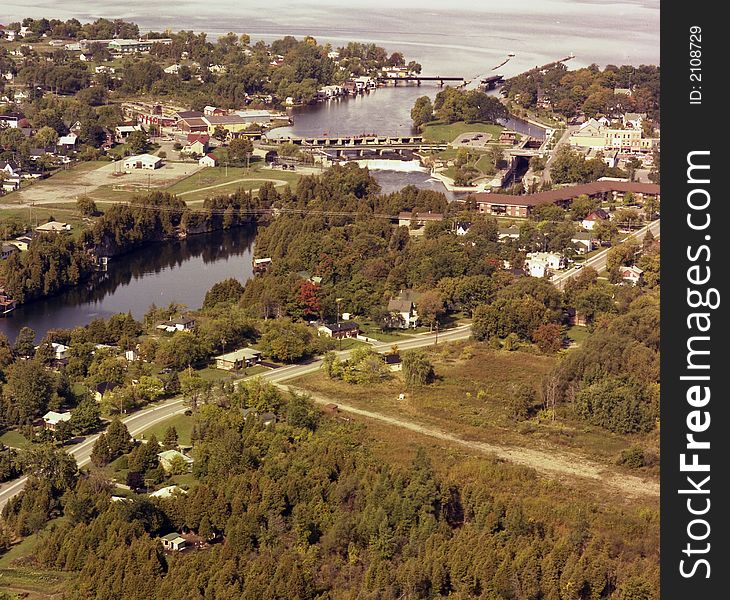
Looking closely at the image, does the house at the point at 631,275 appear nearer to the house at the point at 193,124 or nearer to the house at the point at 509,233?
the house at the point at 509,233

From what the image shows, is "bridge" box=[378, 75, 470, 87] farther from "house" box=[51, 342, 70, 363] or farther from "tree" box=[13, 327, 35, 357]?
"house" box=[51, 342, 70, 363]

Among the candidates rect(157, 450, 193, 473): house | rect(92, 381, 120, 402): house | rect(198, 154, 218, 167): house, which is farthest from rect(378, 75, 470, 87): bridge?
rect(157, 450, 193, 473): house

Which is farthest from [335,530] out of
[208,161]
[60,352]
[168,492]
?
[208,161]

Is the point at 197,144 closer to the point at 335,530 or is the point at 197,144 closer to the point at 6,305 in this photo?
the point at 6,305

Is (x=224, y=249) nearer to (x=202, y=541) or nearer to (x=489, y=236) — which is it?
(x=489, y=236)
